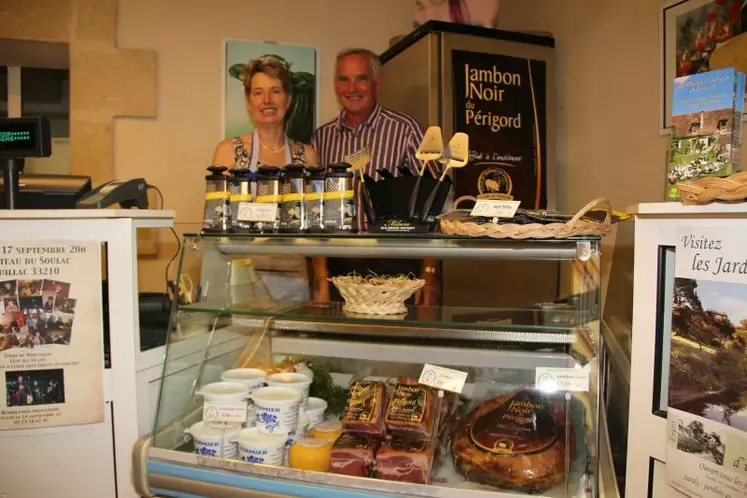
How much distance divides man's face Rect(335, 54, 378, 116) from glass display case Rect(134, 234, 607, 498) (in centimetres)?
117

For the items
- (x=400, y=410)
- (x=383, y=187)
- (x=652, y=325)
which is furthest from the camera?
(x=383, y=187)

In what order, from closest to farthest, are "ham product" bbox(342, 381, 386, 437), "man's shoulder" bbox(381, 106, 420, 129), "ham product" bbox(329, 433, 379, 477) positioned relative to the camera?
"ham product" bbox(329, 433, 379, 477), "ham product" bbox(342, 381, 386, 437), "man's shoulder" bbox(381, 106, 420, 129)

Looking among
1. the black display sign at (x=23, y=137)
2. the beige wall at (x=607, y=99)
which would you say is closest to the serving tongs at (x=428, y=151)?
the beige wall at (x=607, y=99)

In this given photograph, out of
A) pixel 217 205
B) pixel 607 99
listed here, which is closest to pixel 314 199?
pixel 217 205

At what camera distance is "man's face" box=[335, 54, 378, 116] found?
280 cm

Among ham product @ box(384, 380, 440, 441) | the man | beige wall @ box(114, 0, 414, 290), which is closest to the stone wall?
beige wall @ box(114, 0, 414, 290)

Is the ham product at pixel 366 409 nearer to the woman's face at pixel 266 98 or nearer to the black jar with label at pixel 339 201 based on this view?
the black jar with label at pixel 339 201

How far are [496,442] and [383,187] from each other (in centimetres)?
74

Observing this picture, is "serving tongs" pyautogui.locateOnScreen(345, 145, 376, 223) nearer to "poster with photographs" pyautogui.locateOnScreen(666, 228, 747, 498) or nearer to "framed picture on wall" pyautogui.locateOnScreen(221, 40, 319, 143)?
"poster with photographs" pyautogui.locateOnScreen(666, 228, 747, 498)

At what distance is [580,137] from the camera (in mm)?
3139

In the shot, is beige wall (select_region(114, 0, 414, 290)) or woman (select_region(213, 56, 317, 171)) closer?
woman (select_region(213, 56, 317, 171))

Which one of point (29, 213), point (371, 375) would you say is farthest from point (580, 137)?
point (29, 213)

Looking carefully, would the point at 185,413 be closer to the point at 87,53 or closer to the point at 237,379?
the point at 237,379

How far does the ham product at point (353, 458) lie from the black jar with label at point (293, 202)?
613 mm
